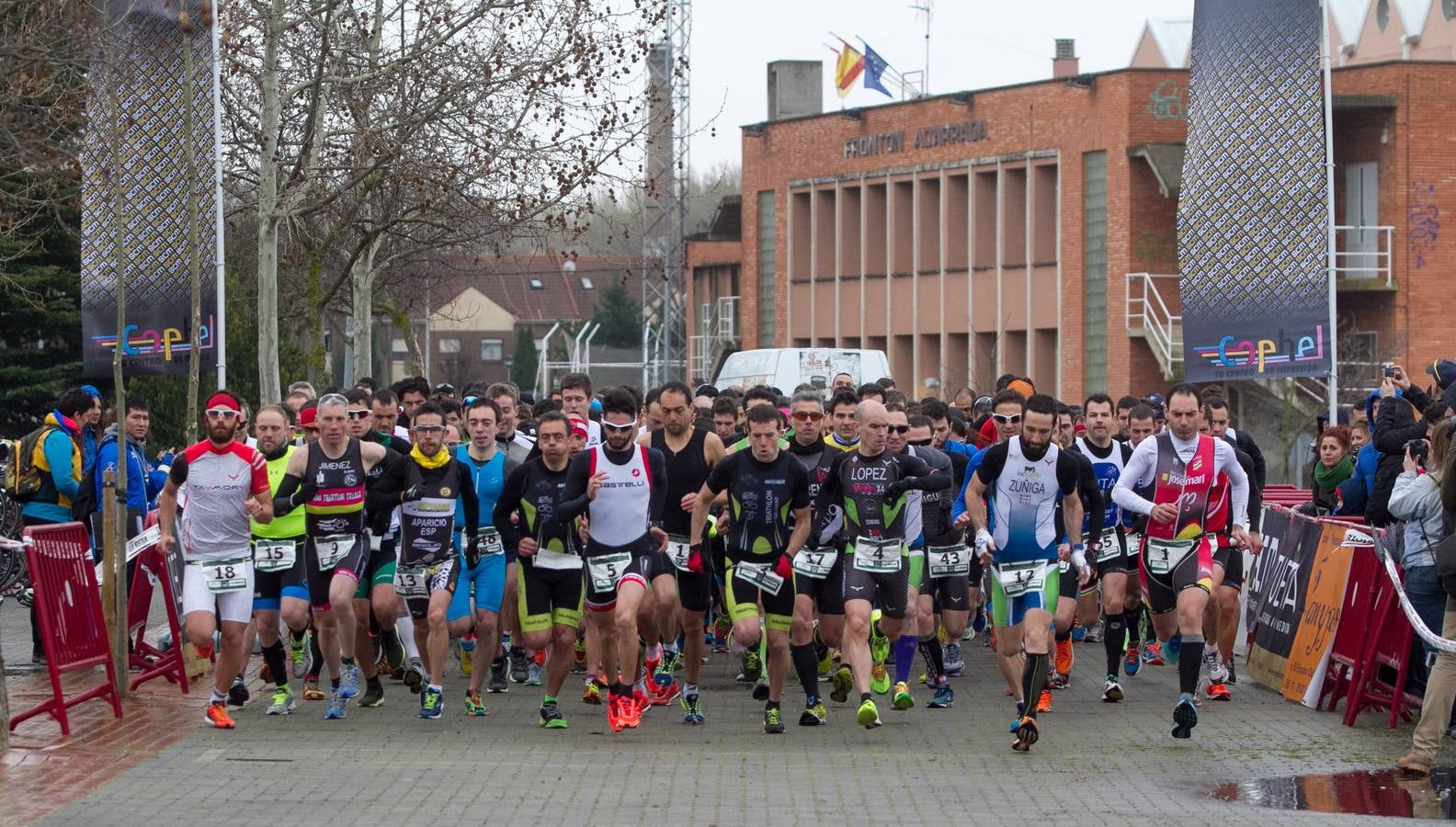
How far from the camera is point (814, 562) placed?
12.2m

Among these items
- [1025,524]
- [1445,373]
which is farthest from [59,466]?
[1445,373]

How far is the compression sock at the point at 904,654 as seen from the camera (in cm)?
1307

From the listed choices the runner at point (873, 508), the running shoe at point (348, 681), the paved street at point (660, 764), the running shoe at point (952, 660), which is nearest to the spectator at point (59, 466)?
the paved street at point (660, 764)

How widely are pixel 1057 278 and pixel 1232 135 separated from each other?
29.9m

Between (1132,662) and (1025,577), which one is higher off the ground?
(1025,577)

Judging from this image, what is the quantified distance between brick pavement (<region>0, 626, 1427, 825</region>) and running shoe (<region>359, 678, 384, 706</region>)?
0.11m

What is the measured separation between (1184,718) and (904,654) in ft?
7.07

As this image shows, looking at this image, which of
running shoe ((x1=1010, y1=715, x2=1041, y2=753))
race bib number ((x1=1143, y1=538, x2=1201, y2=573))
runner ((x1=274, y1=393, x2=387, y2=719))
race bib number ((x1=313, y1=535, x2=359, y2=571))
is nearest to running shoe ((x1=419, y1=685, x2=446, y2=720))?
runner ((x1=274, y1=393, x2=387, y2=719))

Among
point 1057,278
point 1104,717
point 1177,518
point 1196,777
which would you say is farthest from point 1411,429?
point 1057,278

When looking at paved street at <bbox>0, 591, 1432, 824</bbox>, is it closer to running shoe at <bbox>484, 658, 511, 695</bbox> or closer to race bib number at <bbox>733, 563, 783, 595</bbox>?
running shoe at <bbox>484, 658, 511, 695</bbox>

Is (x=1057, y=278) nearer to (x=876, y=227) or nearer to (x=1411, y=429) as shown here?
(x=876, y=227)

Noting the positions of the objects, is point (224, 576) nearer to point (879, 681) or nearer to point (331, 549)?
point (331, 549)

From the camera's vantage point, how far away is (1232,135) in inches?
773

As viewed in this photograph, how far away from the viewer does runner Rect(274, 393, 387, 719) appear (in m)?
12.6
